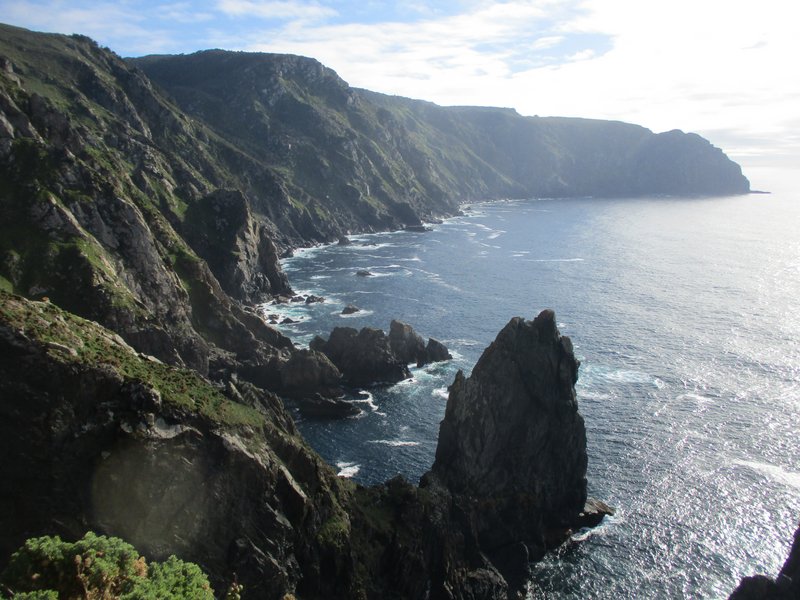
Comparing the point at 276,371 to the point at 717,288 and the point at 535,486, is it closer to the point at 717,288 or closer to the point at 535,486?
the point at 535,486

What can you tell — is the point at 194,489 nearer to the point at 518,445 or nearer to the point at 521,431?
the point at 518,445

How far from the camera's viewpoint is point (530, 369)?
7894 cm

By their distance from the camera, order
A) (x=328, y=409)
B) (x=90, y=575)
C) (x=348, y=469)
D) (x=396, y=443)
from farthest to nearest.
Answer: (x=328, y=409) < (x=396, y=443) < (x=348, y=469) < (x=90, y=575)

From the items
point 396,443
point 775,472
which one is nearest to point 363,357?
point 396,443

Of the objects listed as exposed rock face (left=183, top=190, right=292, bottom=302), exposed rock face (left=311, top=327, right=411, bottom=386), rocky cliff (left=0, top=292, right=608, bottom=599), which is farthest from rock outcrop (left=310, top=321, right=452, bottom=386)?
rocky cliff (left=0, top=292, right=608, bottom=599)

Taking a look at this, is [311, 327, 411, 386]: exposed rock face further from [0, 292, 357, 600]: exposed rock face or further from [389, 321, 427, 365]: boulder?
[0, 292, 357, 600]: exposed rock face

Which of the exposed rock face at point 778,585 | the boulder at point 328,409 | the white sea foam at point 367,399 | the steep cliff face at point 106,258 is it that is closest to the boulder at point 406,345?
the white sea foam at point 367,399

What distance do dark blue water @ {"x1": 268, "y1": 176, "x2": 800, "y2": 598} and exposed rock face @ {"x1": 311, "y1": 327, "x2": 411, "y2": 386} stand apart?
13.6 feet

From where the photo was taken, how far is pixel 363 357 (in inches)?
4513

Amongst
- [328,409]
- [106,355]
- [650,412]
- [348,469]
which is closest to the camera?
[106,355]

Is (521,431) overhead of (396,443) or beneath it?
overhead

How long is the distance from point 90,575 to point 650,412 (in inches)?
3563

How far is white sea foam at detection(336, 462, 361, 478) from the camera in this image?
267ft

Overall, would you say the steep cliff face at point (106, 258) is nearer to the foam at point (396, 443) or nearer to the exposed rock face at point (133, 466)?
the foam at point (396, 443)
